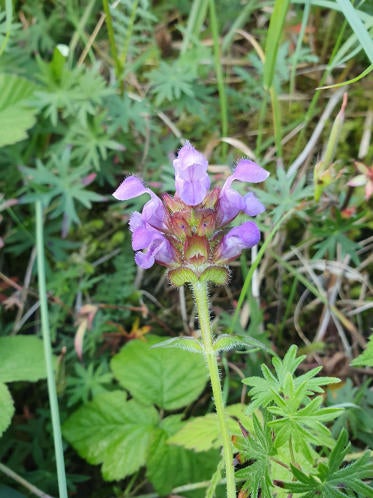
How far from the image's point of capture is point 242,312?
232 centimetres

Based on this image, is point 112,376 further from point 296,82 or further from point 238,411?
point 296,82

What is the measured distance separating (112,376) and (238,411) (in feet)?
1.68

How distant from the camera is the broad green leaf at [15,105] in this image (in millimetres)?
2330

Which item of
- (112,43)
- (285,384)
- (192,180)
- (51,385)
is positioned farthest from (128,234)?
(285,384)

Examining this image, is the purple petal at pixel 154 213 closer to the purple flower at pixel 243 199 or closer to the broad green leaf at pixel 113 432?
the purple flower at pixel 243 199

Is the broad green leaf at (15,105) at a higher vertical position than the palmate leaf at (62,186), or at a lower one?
higher

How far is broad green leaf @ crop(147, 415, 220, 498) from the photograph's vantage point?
1.86m

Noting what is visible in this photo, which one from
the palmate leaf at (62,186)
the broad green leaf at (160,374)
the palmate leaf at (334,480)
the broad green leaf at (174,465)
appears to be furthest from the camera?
the palmate leaf at (62,186)

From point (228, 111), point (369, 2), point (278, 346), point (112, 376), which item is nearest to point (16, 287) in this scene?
point (112, 376)

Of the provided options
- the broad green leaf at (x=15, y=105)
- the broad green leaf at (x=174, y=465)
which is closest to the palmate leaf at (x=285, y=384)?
the broad green leaf at (x=174, y=465)

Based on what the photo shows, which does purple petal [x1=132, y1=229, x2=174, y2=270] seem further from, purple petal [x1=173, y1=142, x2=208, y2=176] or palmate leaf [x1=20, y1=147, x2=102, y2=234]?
palmate leaf [x1=20, y1=147, x2=102, y2=234]

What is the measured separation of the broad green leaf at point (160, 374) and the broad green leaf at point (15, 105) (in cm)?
95

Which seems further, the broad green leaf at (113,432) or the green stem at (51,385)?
the broad green leaf at (113,432)

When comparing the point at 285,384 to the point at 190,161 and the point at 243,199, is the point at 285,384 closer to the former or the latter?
the point at 243,199
